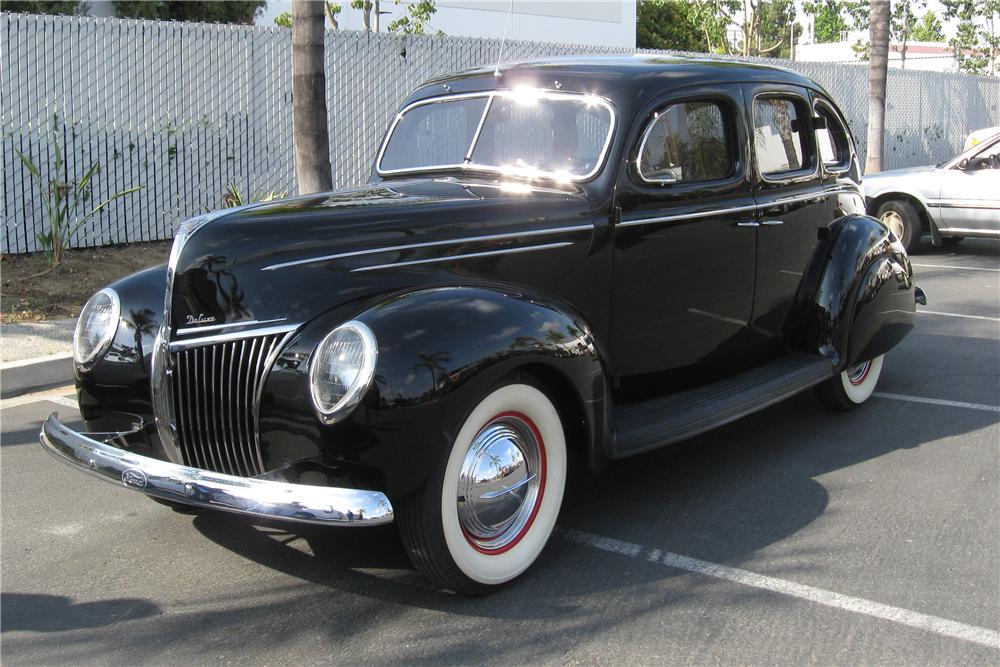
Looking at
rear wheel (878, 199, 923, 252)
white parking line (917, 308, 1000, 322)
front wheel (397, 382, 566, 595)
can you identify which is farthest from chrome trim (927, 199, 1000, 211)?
front wheel (397, 382, 566, 595)

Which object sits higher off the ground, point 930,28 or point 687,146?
point 930,28

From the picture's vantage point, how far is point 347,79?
12688mm

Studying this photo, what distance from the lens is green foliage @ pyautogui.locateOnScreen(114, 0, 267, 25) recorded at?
60.3 feet

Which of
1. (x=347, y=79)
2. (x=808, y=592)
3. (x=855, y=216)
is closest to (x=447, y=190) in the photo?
(x=808, y=592)

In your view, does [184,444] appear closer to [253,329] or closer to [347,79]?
[253,329]

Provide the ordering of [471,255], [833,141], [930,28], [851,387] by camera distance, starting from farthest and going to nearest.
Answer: [930,28]
[833,141]
[851,387]
[471,255]

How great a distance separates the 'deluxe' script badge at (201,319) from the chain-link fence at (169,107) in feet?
20.9

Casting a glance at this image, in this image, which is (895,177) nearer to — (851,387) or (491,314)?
(851,387)

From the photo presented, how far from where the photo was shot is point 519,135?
4461 millimetres

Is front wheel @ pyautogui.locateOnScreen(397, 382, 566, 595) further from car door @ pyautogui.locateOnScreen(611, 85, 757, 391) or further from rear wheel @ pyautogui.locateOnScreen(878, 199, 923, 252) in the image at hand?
rear wheel @ pyautogui.locateOnScreen(878, 199, 923, 252)

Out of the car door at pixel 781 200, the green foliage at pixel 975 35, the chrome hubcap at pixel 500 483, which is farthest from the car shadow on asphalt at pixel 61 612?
the green foliage at pixel 975 35

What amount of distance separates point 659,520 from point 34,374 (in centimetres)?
448

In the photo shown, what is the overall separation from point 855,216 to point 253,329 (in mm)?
3740

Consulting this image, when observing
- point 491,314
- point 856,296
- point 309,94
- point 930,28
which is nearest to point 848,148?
point 856,296
